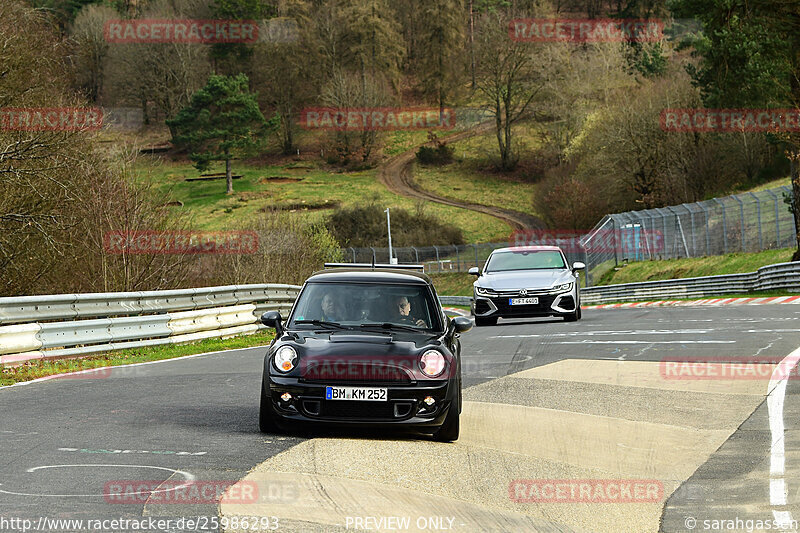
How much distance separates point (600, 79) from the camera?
295 ft

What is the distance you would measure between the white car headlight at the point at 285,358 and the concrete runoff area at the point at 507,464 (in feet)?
2.24

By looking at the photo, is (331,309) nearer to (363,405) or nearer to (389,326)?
(389,326)

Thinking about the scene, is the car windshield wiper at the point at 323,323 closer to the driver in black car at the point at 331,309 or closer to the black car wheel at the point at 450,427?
the driver in black car at the point at 331,309

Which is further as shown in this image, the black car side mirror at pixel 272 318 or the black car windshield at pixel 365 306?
the black car side mirror at pixel 272 318

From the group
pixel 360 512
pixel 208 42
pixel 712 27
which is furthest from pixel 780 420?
pixel 208 42

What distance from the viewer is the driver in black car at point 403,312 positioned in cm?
909

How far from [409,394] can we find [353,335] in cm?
78

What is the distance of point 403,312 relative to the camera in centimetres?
917

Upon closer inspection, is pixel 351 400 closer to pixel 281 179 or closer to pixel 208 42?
pixel 281 179
